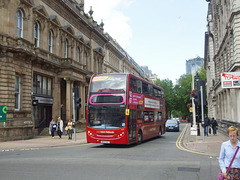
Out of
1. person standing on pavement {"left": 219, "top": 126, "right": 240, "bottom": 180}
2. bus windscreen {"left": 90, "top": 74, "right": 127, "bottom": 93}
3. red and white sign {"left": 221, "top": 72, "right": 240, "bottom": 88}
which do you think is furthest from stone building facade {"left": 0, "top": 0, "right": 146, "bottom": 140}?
person standing on pavement {"left": 219, "top": 126, "right": 240, "bottom": 180}

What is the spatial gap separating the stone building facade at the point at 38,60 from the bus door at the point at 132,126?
21.4 ft

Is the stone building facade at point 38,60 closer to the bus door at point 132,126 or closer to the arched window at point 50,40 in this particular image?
the arched window at point 50,40

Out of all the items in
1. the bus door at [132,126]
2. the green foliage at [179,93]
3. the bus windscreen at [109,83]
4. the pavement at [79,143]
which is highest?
the green foliage at [179,93]

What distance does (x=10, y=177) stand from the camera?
7434 mm

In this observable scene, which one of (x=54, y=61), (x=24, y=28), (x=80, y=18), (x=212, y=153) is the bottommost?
(x=212, y=153)

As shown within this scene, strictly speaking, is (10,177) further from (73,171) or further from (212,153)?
(212,153)

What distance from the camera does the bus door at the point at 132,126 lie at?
15023 millimetres

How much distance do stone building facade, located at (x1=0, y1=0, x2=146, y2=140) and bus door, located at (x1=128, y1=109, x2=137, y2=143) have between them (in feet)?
21.4

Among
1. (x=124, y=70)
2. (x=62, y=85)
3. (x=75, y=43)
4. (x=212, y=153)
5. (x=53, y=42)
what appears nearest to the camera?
(x=212, y=153)

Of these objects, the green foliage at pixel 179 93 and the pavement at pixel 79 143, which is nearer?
the pavement at pixel 79 143

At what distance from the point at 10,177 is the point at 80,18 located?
1242 inches

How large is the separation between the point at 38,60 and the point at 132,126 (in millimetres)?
14827

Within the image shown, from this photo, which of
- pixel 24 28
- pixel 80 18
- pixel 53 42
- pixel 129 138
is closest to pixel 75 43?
pixel 80 18

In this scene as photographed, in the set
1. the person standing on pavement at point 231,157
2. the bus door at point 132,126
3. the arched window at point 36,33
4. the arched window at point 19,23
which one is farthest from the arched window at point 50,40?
the person standing on pavement at point 231,157
